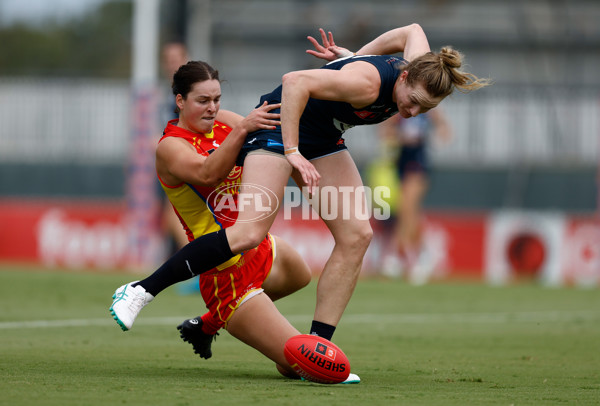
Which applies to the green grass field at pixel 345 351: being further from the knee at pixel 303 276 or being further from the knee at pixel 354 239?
the knee at pixel 354 239

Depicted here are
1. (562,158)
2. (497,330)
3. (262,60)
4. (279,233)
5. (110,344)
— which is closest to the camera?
(110,344)

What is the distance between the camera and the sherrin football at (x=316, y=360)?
15.5 ft

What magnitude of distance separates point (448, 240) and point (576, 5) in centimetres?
1299

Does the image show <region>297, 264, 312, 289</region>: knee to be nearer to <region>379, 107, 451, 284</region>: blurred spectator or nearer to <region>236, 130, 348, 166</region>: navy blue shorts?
<region>236, 130, 348, 166</region>: navy blue shorts

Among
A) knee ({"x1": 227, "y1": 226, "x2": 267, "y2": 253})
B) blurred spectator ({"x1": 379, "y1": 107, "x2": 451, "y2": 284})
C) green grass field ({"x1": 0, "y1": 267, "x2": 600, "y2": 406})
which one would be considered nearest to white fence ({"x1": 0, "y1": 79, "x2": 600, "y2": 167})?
blurred spectator ({"x1": 379, "y1": 107, "x2": 451, "y2": 284})

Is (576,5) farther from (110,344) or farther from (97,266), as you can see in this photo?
(110,344)

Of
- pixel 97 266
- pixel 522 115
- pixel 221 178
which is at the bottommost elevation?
pixel 97 266

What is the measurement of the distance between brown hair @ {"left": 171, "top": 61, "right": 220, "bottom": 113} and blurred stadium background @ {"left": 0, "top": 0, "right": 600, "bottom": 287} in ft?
27.7

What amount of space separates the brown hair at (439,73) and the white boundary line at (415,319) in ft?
10.1

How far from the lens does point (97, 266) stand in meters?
15.0

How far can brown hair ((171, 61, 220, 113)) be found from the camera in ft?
17.5

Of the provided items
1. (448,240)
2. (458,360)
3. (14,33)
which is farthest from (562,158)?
(14,33)

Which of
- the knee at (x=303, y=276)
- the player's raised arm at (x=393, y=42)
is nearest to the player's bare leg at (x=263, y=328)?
the knee at (x=303, y=276)

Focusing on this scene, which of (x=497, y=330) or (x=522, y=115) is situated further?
(x=522, y=115)
